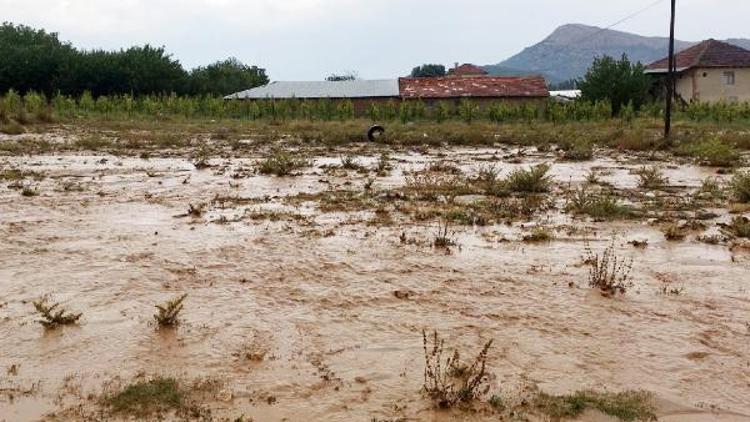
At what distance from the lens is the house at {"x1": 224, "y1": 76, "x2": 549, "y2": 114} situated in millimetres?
38500

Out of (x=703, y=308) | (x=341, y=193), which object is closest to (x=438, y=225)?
(x=341, y=193)

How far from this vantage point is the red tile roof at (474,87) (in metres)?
38.6

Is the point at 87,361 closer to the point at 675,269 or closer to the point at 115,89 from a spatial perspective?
the point at 675,269

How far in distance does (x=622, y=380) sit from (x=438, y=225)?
13.6ft

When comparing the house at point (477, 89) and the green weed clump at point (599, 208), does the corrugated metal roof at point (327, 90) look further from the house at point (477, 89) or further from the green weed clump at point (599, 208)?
the green weed clump at point (599, 208)

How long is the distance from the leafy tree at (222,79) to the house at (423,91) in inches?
249

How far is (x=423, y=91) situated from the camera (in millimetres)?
39594

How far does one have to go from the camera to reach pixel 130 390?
11.9 feet

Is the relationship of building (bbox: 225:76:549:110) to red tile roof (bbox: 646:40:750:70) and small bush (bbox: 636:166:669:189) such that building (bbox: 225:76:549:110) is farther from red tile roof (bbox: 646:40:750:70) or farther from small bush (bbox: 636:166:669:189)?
small bush (bbox: 636:166:669:189)

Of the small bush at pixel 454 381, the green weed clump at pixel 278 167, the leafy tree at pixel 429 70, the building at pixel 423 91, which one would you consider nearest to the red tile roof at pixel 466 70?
the leafy tree at pixel 429 70

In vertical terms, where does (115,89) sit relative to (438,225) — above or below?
above

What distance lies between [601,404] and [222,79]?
50532mm

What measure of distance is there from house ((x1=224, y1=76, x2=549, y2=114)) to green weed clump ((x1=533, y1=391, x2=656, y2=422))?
113 feet

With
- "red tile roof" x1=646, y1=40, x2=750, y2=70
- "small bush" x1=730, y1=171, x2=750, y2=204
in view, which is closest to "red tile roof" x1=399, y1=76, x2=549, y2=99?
"red tile roof" x1=646, y1=40, x2=750, y2=70
